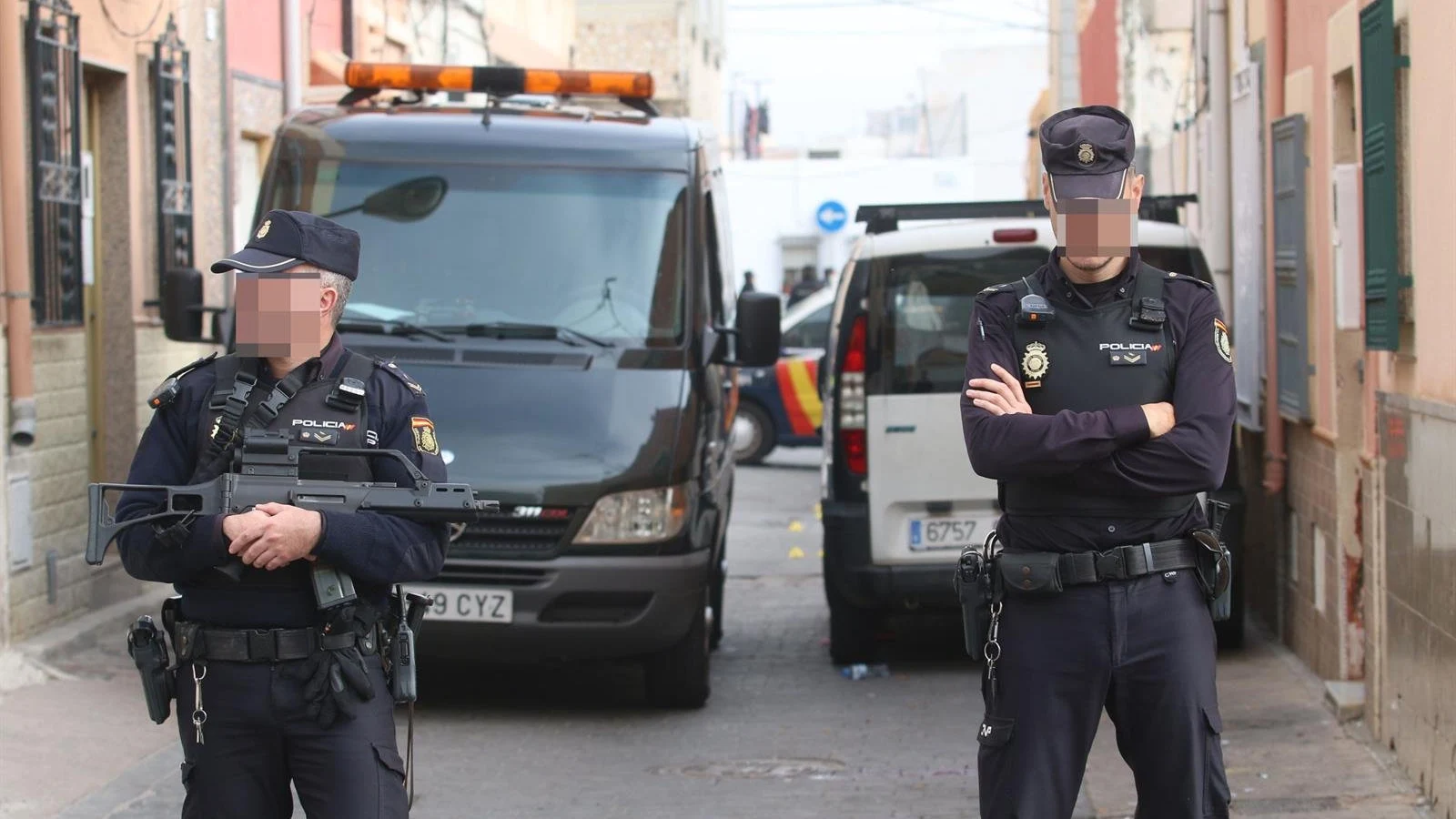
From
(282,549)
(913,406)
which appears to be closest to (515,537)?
(913,406)

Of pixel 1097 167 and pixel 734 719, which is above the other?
pixel 1097 167

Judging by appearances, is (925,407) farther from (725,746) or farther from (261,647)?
(261,647)

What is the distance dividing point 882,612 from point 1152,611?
490cm

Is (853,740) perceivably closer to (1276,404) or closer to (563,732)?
(563,732)

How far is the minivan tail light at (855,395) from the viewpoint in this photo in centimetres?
840

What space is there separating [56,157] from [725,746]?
14.4ft

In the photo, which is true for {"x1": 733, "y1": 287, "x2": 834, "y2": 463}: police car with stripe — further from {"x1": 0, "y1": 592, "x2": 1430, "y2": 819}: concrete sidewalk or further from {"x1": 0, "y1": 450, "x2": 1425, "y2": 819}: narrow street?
{"x1": 0, "y1": 592, "x2": 1430, "y2": 819}: concrete sidewalk

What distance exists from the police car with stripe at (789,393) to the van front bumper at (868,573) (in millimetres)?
10411

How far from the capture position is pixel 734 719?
7.95 metres

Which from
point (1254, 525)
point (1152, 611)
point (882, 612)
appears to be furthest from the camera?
point (1254, 525)

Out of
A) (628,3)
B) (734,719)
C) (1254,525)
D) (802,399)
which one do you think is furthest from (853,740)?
(628,3)

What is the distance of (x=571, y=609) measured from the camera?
24.5 feet

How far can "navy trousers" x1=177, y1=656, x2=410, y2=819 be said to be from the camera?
3701mm

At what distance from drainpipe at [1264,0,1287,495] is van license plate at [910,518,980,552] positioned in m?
1.63
